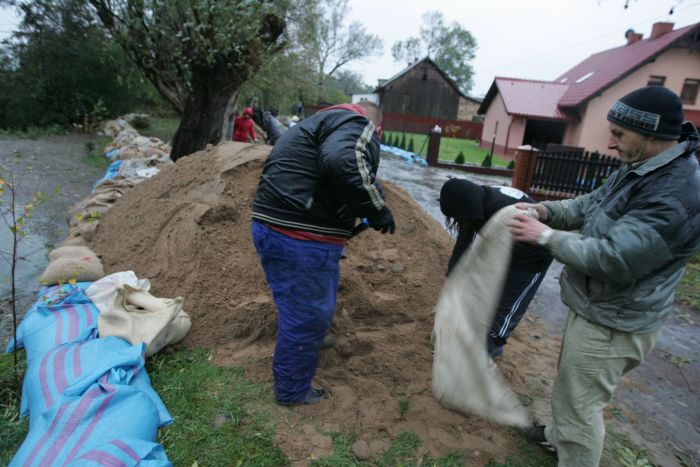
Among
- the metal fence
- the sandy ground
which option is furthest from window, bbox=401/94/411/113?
the sandy ground

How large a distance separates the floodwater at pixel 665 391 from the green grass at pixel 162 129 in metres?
13.2

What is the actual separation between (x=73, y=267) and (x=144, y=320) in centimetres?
104

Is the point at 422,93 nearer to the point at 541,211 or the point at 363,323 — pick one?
the point at 363,323

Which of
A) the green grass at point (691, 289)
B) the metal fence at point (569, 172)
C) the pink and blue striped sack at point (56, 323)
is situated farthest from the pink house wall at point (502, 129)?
the pink and blue striped sack at point (56, 323)

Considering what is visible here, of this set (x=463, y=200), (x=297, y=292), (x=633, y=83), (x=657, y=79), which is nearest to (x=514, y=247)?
(x=463, y=200)

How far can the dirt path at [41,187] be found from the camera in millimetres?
3836

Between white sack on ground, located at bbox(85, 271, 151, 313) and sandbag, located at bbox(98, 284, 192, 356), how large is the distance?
0.34 ft

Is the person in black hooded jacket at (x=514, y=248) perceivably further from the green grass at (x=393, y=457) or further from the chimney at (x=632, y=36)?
the chimney at (x=632, y=36)

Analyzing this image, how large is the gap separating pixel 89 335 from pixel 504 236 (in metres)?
2.43

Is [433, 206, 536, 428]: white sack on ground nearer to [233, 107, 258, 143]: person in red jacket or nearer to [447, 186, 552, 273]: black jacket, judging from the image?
[447, 186, 552, 273]: black jacket

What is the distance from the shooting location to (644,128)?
5.28ft

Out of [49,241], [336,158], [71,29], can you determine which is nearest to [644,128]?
[336,158]

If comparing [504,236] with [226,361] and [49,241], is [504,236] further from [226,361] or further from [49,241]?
[49,241]

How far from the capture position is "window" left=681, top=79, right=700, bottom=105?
17.6 meters
